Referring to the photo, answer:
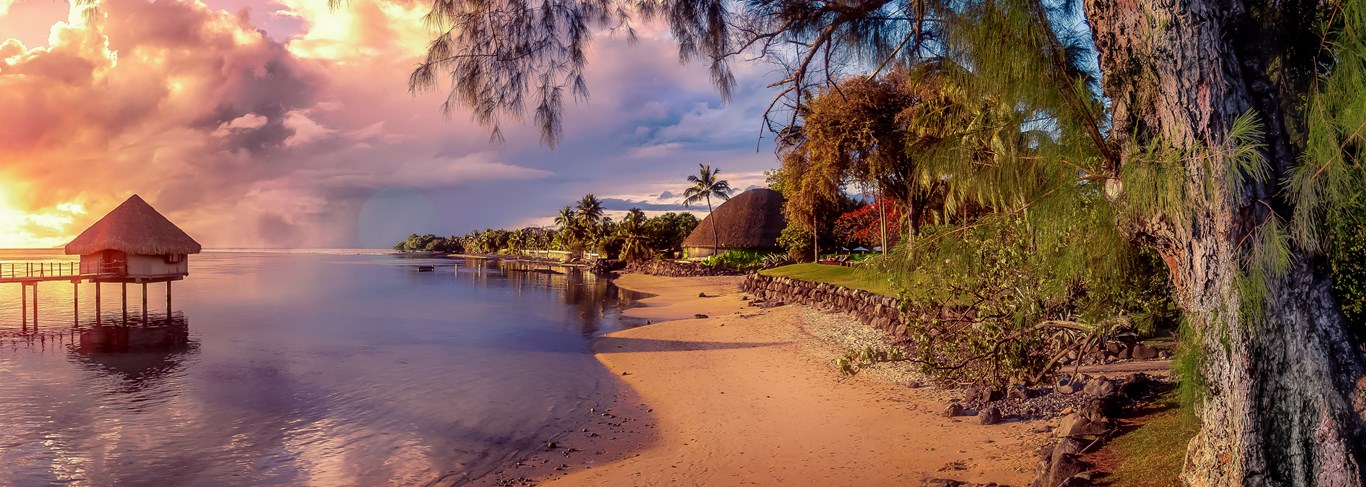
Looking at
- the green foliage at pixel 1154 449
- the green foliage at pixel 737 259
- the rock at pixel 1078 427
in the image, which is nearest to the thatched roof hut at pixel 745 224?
the green foliage at pixel 737 259

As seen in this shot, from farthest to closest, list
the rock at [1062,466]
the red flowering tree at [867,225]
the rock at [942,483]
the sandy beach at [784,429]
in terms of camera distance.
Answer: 1. the red flowering tree at [867,225]
2. the sandy beach at [784,429]
3. the rock at [942,483]
4. the rock at [1062,466]

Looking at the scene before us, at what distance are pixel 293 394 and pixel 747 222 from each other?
36924 mm

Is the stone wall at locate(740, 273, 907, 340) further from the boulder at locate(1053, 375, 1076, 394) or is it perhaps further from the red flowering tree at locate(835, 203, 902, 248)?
the red flowering tree at locate(835, 203, 902, 248)

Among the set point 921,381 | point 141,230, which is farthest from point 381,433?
point 141,230

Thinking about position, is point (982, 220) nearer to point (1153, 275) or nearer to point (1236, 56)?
point (1236, 56)

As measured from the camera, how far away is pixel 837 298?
801 inches

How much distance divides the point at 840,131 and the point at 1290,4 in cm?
1682

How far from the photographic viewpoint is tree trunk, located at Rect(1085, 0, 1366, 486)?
2.86 meters

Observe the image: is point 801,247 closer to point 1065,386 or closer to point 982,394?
point 982,394

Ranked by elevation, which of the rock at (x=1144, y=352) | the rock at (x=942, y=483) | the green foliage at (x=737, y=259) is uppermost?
the green foliage at (x=737, y=259)

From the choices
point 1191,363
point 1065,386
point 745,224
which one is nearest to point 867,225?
point 745,224

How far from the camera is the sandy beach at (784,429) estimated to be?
250 inches

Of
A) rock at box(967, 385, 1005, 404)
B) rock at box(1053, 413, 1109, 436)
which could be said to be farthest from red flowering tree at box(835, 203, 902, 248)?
rock at box(1053, 413, 1109, 436)

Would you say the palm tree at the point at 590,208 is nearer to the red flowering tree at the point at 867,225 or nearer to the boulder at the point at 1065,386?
the red flowering tree at the point at 867,225
